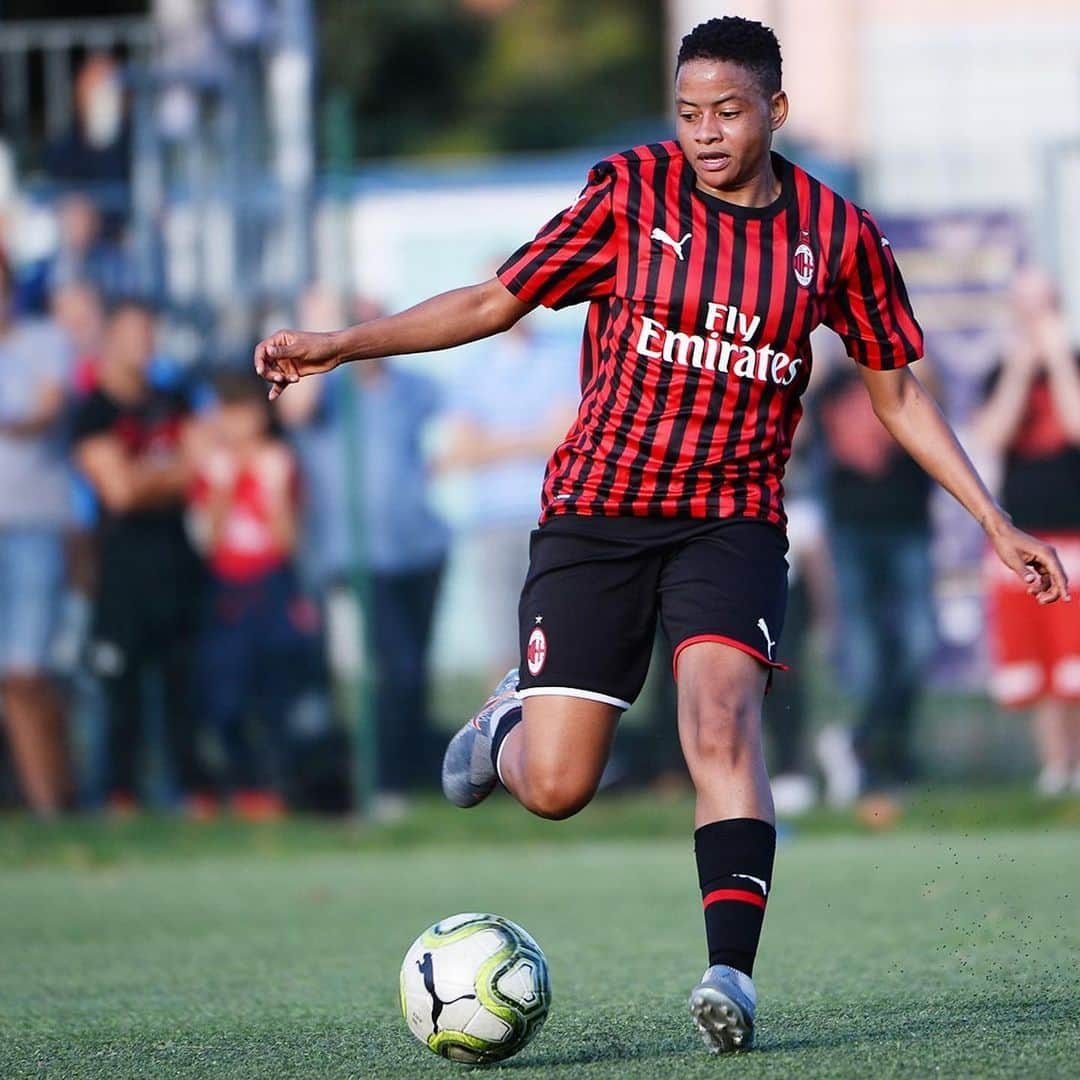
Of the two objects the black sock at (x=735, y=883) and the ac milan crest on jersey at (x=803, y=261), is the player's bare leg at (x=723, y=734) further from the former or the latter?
the ac milan crest on jersey at (x=803, y=261)

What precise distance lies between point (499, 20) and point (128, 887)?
29.6 m

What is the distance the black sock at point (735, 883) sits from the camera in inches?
189

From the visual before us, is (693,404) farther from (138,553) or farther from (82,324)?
(82,324)

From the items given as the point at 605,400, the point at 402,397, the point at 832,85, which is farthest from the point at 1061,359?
the point at 832,85

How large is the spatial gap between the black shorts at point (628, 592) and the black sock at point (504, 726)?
9.6 inches

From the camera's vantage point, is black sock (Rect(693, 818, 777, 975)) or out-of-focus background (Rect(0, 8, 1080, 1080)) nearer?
black sock (Rect(693, 818, 777, 975))

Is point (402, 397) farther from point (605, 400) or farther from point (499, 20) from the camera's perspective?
point (499, 20)

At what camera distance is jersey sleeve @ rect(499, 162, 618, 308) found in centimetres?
520

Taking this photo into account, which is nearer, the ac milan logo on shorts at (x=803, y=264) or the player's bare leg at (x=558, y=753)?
the ac milan logo on shorts at (x=803, y=264)

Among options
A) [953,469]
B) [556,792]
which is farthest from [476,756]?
[953,469]

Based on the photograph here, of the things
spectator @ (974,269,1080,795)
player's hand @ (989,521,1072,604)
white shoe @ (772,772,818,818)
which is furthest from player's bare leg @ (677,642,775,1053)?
spectator @ (974,269,1080,795)

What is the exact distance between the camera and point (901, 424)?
546 cm

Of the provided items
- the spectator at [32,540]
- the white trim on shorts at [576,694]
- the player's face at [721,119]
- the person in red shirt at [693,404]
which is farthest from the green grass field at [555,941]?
the player's face at [721,119]

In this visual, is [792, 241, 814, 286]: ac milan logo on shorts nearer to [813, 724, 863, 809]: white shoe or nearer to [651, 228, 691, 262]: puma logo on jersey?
[651, 228, 691, 262]: puma logo on jersey
